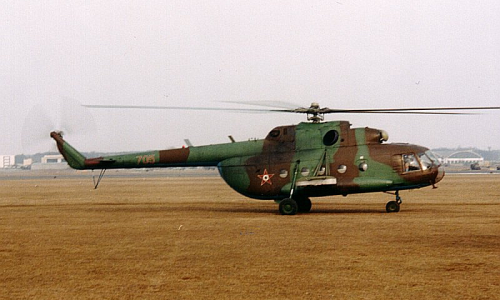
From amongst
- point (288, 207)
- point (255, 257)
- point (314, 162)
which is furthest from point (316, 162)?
point (255, 257)

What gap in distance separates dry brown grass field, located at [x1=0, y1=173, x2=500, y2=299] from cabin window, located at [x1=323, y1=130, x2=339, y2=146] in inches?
130

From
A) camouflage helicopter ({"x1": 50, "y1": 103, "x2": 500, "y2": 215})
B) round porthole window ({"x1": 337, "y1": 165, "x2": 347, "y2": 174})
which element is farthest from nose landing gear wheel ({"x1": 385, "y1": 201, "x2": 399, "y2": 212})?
round porthole window ({"x1": 337, "y1": 165, "x2": 347, "y2": 174})

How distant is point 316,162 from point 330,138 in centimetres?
122

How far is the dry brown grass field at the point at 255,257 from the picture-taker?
10102 mm

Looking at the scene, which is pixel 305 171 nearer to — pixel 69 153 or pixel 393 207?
pixel 393 207

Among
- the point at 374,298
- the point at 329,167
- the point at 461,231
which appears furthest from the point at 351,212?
the point at 374,298

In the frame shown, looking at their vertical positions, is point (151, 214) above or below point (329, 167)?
below

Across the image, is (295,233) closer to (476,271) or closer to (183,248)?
(183,248)

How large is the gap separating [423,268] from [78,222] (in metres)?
14.5

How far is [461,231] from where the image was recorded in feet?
59.0

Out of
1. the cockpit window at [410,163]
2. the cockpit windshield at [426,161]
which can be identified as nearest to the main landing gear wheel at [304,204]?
the cockpit window at [410,163]

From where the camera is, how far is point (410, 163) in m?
24.5

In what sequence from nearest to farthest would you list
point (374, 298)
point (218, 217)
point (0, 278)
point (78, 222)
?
point (374, 298), point (0, 278), point (78, 222), point (218, 217)

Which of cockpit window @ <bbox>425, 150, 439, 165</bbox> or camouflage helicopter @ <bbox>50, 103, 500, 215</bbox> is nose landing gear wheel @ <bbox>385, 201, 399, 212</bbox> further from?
cockpit window @ <bbox>425, 150, 439, 165</bbox>
